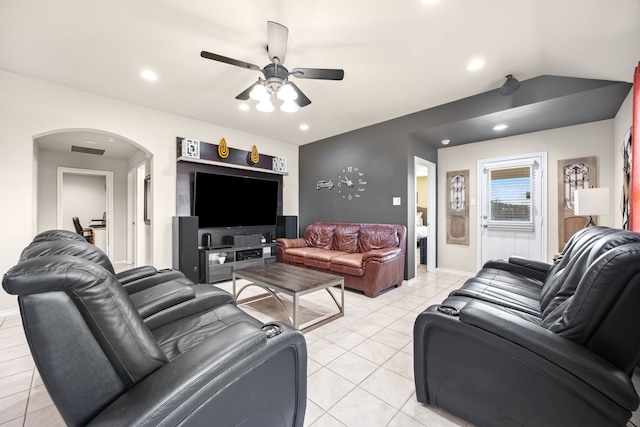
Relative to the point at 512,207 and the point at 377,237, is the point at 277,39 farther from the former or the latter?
the point at 512,207

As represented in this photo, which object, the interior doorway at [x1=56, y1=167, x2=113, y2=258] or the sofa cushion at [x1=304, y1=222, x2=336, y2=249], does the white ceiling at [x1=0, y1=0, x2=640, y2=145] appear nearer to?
the sofa cushion at [x1=304, y1=222, x2=336, y2=249]

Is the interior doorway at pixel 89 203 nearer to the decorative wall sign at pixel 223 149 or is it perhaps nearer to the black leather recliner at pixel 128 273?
the decorative wall sign at pixel 223 149

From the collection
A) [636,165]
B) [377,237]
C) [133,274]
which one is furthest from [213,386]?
[377,237]

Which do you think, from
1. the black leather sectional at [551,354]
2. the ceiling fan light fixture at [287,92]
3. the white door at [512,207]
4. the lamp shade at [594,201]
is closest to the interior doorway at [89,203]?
the ceiling fan light fixture at [287,92]

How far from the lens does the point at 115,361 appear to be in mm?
830

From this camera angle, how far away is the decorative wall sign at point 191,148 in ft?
13.4

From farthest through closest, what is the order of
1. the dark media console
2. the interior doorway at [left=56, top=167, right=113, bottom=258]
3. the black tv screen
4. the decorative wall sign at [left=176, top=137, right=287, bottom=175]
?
1. the interior doorway at [left=56, top=167, right=113, bottom=258]
2. the dark media console
3. the black tv screen
4. the decorative wall sign at [left=176, top=137, right=287, bottom=175]

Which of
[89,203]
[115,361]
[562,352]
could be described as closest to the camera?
[115,361]

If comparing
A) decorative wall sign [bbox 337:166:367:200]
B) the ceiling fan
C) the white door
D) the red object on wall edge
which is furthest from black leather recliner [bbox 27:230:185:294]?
the white door

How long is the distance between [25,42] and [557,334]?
4.59 m

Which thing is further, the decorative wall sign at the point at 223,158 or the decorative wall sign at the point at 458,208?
the decorative wall sign at the point at 458,208

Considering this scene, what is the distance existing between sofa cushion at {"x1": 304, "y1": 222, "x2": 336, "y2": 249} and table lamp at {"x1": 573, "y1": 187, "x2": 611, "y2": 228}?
339 cm

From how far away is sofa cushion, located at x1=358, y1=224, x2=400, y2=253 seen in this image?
4148mm

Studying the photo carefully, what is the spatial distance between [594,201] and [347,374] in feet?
10.3
